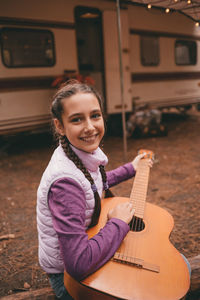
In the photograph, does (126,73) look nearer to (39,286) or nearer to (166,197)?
(166,197)

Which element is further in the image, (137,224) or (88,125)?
(137,224)

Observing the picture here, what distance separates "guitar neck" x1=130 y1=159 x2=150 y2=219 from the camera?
1.55m

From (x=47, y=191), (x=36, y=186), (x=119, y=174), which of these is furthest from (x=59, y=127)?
(x=36, y=186)

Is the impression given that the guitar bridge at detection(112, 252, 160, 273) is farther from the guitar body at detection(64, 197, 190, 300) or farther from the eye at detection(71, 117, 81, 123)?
the eye at detection(71, 117, 81, 123)

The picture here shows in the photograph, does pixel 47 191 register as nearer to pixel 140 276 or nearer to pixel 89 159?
pixel 89 159

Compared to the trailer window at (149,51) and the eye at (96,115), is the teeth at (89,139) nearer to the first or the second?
the eye at (96,115)

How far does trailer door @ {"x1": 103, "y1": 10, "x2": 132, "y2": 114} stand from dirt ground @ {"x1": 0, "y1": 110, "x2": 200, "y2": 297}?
94 cm

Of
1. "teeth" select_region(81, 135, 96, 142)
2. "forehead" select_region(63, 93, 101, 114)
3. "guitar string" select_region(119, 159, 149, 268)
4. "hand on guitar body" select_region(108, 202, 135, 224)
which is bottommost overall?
"guitar string" select_region(119, 159, 149, 268)

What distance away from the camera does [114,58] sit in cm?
579

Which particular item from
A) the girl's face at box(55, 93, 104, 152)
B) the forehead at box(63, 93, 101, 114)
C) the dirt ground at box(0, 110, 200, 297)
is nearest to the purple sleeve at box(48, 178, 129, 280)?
the girl's face at box(55, 93, 104, 152)

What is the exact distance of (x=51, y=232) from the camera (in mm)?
1262

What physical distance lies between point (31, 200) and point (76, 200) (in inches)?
92.3

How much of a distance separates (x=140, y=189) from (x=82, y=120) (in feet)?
2.24

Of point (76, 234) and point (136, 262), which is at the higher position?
point (76, 234)
